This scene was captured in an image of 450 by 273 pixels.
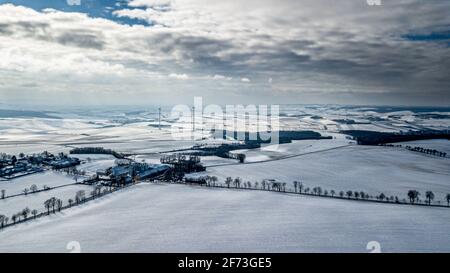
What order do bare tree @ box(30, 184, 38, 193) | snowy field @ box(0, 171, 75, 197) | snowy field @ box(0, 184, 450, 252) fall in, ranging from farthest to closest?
1. snowy field @ box(0, 171, 75, 197)
2. bare tree @ box(30, 184, 38, 193)
3. snowy field @ box(0, 184, 450, 252)

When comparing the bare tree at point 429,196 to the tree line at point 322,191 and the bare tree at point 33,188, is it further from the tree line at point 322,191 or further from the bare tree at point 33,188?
the bare tree at point 33,188

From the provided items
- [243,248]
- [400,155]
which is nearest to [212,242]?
[243,248]

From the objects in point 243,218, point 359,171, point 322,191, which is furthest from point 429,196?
point 243,218

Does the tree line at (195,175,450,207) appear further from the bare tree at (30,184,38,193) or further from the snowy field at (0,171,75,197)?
the bare tree at (30,184,38,193)

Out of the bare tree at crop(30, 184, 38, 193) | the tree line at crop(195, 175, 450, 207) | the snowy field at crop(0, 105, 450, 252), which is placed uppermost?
the snowy field at crop(0, 105, 450, 252)

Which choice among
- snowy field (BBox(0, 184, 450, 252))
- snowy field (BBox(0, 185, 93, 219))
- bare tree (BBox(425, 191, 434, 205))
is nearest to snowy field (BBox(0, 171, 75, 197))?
snowy field (BBox(0, 185, 93, 219))

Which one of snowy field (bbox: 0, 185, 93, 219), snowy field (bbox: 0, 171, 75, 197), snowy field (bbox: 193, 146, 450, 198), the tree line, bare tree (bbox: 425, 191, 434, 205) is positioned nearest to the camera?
snowy field (bbox: 0, 185, 93, 219)

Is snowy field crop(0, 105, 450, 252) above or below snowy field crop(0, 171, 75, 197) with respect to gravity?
above

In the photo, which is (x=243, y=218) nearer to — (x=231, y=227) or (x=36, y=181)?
(x=231, y=227)
